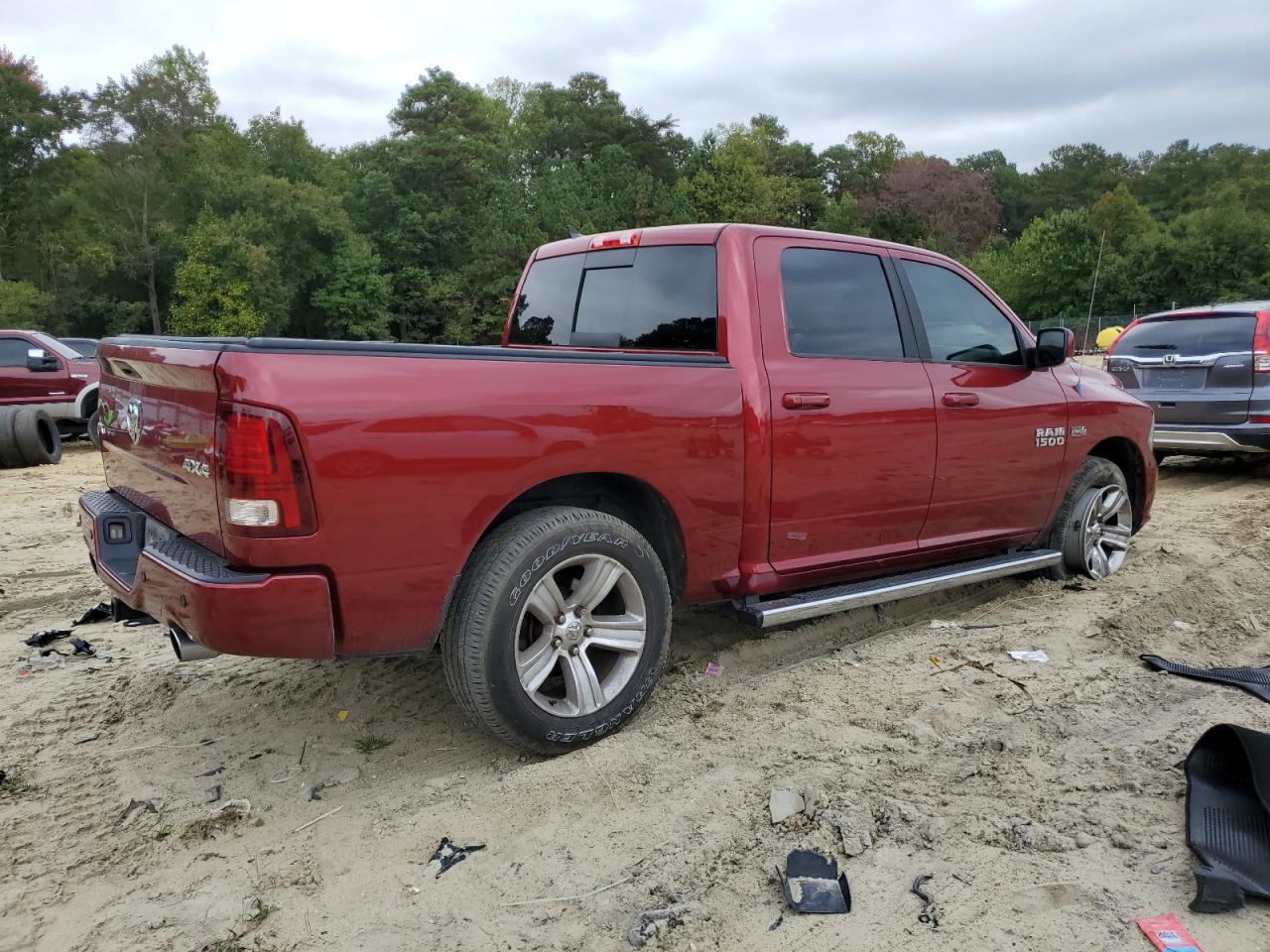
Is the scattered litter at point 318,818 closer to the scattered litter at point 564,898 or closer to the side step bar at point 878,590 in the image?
the scattered litter at point 564,898

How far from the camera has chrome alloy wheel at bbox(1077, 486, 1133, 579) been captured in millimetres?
5430

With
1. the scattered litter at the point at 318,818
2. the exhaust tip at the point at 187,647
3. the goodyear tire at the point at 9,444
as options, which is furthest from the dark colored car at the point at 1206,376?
the goodyear tire at the point at 9,444

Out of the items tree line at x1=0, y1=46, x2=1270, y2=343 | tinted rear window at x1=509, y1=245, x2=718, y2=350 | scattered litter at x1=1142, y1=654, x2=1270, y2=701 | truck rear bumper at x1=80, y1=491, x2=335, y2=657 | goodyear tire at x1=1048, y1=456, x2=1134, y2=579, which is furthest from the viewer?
tree line at x1=0, y1=46, x2=1270, y2=343


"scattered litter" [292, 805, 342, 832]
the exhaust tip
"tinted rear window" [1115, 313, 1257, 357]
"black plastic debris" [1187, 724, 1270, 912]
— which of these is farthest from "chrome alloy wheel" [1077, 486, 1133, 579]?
the exhaust tip

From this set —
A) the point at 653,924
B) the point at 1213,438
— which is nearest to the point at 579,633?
the point at 653,924

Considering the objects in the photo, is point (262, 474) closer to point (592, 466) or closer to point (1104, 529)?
point (592, 466)

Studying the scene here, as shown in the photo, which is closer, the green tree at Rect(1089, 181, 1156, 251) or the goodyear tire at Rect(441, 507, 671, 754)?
the goodyear tire at Rect(441, 507, 671, 754)

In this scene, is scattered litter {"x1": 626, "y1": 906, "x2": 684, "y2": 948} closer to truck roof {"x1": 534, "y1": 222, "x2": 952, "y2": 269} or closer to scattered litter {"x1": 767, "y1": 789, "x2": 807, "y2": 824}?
scattered litter {"x1": 767, "y1": 789, "x2": 807, "y2": 824}

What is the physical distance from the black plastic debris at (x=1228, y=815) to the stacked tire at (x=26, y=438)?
491 inches

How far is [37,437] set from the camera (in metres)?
11.4

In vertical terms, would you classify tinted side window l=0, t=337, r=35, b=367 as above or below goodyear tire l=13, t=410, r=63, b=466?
above

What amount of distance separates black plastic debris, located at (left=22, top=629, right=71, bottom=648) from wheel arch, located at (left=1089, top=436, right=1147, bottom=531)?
5934mm

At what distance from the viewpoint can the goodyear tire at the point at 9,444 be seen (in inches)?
440

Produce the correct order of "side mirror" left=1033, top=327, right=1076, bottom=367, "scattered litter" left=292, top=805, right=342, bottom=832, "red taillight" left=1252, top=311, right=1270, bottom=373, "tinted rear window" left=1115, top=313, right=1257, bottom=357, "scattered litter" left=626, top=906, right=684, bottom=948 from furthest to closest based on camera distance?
"tinted rear window" left=1115, top=313, right=1257, bottom=357
"red taillight" left=1252, top=311, right=1270, bottom=373
"side mirror" left=1033, top=327, right=1076, bottom=367
"scattered litter" left=292, top=805, right=342, bottom=832
"scattered litter" left=626, top=906, right=684, bottom=948
